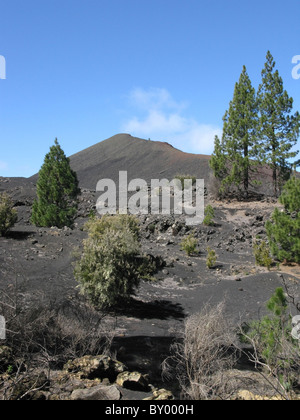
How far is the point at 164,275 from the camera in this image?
1549 cm

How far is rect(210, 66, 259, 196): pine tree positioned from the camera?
30.0 meters

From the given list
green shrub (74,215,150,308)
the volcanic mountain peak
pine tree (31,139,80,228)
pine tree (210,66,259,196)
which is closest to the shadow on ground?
green shrub (74,215,150,308)

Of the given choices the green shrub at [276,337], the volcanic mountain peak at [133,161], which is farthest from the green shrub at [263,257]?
the volcanic mountain peak at [133,161]

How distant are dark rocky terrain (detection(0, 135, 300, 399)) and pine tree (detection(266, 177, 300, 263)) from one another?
72 cm

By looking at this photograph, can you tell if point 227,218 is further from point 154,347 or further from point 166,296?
point 154,347

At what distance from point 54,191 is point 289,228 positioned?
44.9 feet

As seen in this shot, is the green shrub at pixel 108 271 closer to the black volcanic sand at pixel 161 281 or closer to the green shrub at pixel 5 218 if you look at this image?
the black volcanic sand at pixel 161 281

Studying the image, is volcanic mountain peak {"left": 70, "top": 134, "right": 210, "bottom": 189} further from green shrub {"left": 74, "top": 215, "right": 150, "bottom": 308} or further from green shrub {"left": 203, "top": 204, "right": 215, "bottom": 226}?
green shrub {"left": 74, "top": 215, "right": 150, "bottom": 308}

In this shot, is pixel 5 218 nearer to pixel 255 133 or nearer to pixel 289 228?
pixel 289 228

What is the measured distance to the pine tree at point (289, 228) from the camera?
15.0m

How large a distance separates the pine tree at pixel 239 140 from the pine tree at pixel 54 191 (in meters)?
13.4

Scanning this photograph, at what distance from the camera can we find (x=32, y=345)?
6.64m
